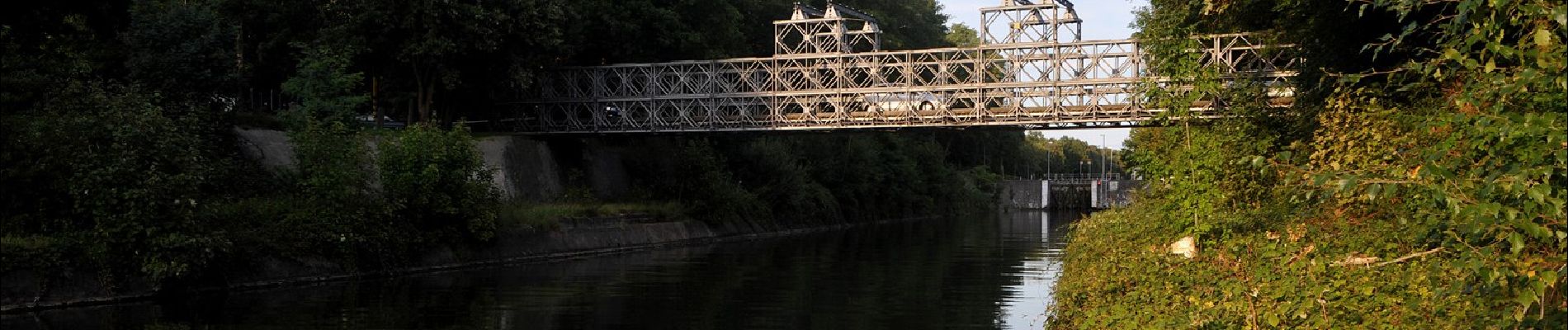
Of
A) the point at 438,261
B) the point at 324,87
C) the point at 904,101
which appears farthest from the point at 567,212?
the point at 904,101

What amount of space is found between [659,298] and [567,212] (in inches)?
722

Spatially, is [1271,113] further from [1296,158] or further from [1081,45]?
[1081,45]

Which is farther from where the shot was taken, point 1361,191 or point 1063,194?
point 1063,194

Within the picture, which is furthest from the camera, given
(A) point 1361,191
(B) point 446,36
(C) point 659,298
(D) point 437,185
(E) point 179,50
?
(B) point 446,36

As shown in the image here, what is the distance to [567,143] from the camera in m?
64.6

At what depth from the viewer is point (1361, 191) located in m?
22.0

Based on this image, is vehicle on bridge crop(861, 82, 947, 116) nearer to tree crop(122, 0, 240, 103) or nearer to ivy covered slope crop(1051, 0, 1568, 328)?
ivy covered slope crop(1051, 0, 1568, 328)

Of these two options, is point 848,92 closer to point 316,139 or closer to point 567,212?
point 567,212

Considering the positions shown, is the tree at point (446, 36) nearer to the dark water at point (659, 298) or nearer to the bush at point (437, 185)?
the bush at point (437, 185)

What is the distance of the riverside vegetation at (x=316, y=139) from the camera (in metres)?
30.7

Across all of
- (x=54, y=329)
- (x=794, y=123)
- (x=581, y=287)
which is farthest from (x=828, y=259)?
(x=54, y=329)

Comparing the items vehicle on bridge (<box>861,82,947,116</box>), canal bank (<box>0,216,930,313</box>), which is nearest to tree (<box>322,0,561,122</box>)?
canal bank (<box>0,216,930,313</box>)

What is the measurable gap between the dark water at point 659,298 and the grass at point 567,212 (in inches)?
72.3

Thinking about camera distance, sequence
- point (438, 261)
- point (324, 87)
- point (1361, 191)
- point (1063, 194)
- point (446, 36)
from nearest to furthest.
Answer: point (1361, 191) < point (438, 261) < point (324, 87) < point (446, 36) < point (1063, 194)
